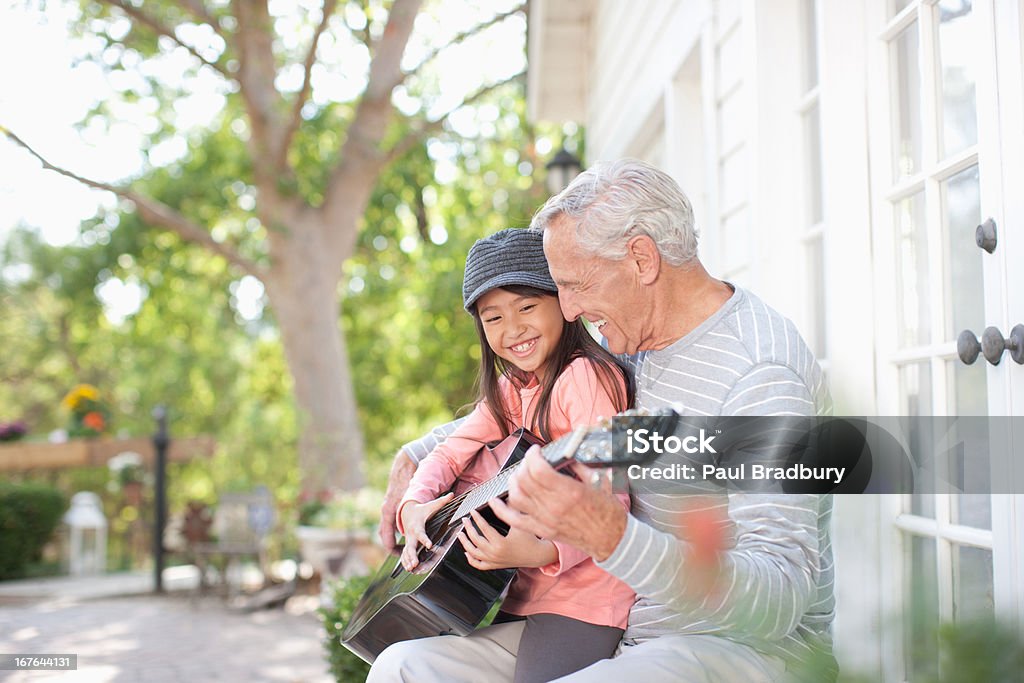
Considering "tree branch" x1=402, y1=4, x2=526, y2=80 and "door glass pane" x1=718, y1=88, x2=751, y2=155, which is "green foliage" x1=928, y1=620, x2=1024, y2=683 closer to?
"door glass pane" x1=718, y1=88, x2=751, y2=155

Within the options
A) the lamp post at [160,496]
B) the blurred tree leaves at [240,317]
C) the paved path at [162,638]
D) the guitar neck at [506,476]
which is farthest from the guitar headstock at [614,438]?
the blurred tree leaves at [240,317]

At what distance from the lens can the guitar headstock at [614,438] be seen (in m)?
1.30

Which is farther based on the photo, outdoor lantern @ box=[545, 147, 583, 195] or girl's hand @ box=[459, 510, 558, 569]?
outdoor lantern @ box=[545, 147, 583, 195]

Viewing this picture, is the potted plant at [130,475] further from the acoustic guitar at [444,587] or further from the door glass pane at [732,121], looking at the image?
the acoustic guitar at [444,587]

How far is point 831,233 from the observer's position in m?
2.48

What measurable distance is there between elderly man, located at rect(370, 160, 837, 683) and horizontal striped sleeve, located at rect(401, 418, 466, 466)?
59cm

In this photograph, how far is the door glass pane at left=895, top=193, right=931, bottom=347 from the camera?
2.17 metres

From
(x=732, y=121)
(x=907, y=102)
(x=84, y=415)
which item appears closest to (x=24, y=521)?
(x=84, y=415)

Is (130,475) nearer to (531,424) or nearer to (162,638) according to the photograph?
(162,638)

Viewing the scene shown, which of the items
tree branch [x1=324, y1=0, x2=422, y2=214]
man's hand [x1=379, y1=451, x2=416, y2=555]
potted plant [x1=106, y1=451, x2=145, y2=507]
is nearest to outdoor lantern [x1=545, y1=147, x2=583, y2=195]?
tree branch [x1=324, y1=0, x2=422, y2=214]

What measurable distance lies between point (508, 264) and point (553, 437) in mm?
375

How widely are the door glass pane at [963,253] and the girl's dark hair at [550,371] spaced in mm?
665

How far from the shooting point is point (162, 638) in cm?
639

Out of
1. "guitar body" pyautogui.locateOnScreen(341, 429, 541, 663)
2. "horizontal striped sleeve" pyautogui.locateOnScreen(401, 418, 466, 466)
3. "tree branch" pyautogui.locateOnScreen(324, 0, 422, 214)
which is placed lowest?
"guitar body" pyautogui.locateOnScreen(341, 429, 541, 663)
